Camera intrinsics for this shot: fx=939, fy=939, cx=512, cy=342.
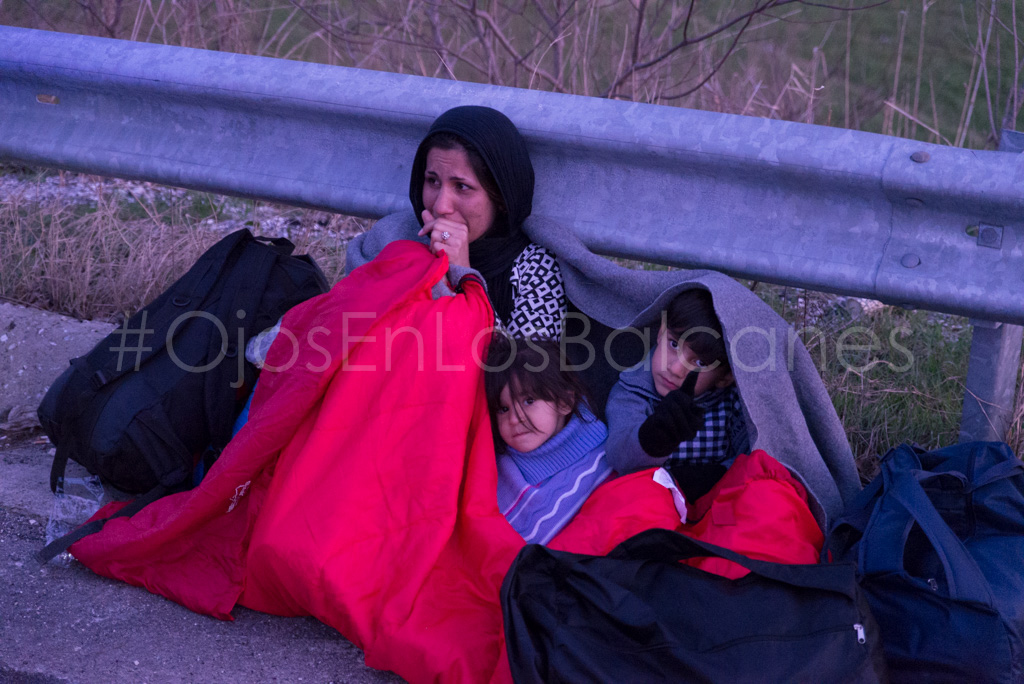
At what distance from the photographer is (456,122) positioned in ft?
8.67

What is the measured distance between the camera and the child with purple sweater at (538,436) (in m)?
2.44

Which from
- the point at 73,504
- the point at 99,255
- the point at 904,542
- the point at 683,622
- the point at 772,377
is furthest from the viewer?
the point at 99,255

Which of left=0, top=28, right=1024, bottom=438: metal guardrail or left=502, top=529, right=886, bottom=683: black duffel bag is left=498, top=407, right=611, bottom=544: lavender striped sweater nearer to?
left=502, top=529, right=886, bottom=683: black duffel bag

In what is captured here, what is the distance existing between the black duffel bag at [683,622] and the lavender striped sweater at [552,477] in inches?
17.3

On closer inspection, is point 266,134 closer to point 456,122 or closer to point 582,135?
point 456,122

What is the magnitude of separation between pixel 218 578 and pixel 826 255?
172 centimetres

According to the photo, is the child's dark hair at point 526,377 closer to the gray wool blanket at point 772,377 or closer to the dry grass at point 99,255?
the gray wool blanket at point 772,377

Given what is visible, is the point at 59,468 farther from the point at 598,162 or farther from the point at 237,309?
the point at 598,162

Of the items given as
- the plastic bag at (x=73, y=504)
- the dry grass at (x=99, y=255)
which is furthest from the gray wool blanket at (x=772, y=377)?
the dry grass at (x=99, y=255)

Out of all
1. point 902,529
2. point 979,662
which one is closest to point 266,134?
point 902,529

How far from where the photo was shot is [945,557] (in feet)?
6.36

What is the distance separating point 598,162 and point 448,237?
48cm

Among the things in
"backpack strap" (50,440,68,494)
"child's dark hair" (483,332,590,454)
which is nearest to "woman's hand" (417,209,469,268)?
"child's dark hair" (483,332,590,454)

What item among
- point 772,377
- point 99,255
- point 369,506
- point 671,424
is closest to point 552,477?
point 671,424
